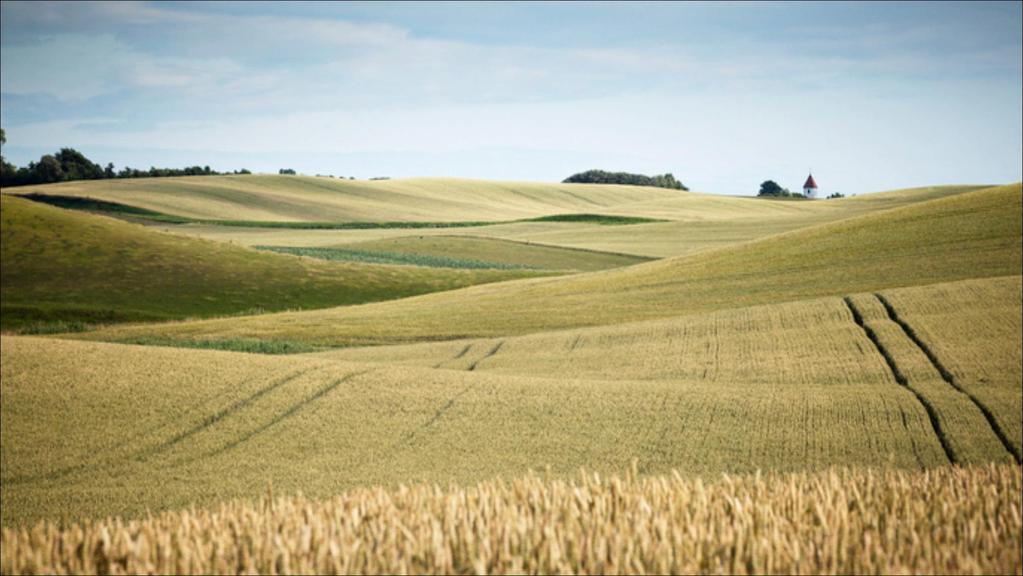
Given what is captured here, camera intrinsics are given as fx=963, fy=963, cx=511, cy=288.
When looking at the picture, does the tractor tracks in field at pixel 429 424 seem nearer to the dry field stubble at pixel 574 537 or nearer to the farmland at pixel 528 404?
the farmland at pixel 528 404

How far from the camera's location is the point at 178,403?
43.8 ft

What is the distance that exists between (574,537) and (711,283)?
26.8 metres

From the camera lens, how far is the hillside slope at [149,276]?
114 feet

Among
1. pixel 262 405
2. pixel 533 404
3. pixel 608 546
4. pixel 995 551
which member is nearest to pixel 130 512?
pixel 262 405

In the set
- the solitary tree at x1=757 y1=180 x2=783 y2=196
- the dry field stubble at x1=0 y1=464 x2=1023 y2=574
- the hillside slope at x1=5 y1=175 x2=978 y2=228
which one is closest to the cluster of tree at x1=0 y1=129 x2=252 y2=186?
the hillside slope at x1=5 y1=175 x2=978 y2=228

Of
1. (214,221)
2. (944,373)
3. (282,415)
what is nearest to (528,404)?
(282,415)

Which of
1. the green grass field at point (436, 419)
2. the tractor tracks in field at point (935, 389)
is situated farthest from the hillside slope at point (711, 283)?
the green grass field at point (436, 419)

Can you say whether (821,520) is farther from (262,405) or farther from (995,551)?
(262,405)

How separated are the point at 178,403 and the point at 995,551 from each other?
39.3 feet

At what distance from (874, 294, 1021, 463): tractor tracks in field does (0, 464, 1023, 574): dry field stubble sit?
8002 millimetres

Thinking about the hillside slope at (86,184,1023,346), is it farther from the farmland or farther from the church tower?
the church tower

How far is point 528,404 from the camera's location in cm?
1314

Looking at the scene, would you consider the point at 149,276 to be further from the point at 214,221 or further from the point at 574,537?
the point at 214,221

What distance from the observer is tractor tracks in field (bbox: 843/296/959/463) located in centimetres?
1113
